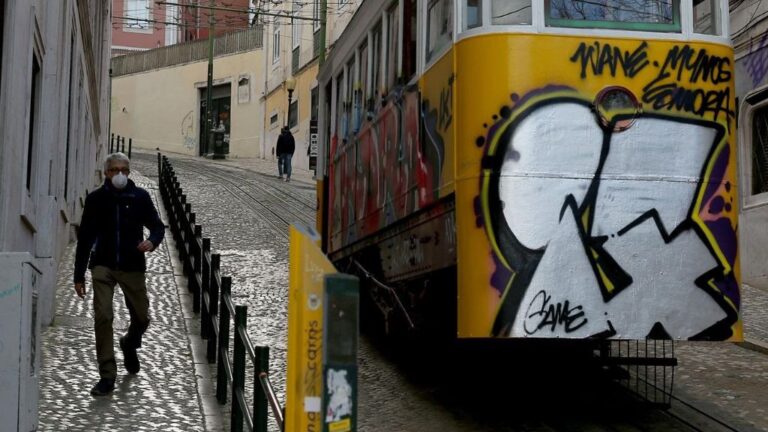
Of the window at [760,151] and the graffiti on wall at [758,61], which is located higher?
the graffiti on wall at [758,61]

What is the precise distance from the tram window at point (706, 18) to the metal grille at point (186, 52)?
38.6 meters

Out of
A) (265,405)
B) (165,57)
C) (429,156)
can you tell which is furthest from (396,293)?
(165,57)

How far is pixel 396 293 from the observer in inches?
379

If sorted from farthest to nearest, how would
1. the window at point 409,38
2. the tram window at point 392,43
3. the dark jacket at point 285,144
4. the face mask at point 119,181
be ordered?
the dark jacket at point 285,144 → the tram window at point 392,43 → the window at point 409,38 → the face mask at point 119,181

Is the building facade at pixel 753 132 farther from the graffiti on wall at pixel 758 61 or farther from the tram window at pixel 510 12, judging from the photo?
the tram window at pixel 510 12

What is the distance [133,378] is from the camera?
28.3 ft

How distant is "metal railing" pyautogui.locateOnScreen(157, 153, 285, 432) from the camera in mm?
5691

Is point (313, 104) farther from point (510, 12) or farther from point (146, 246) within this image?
point (510, 12)

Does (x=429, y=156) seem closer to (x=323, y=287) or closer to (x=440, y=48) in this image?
(x=440, y=48)

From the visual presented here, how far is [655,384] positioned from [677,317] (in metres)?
1.48
